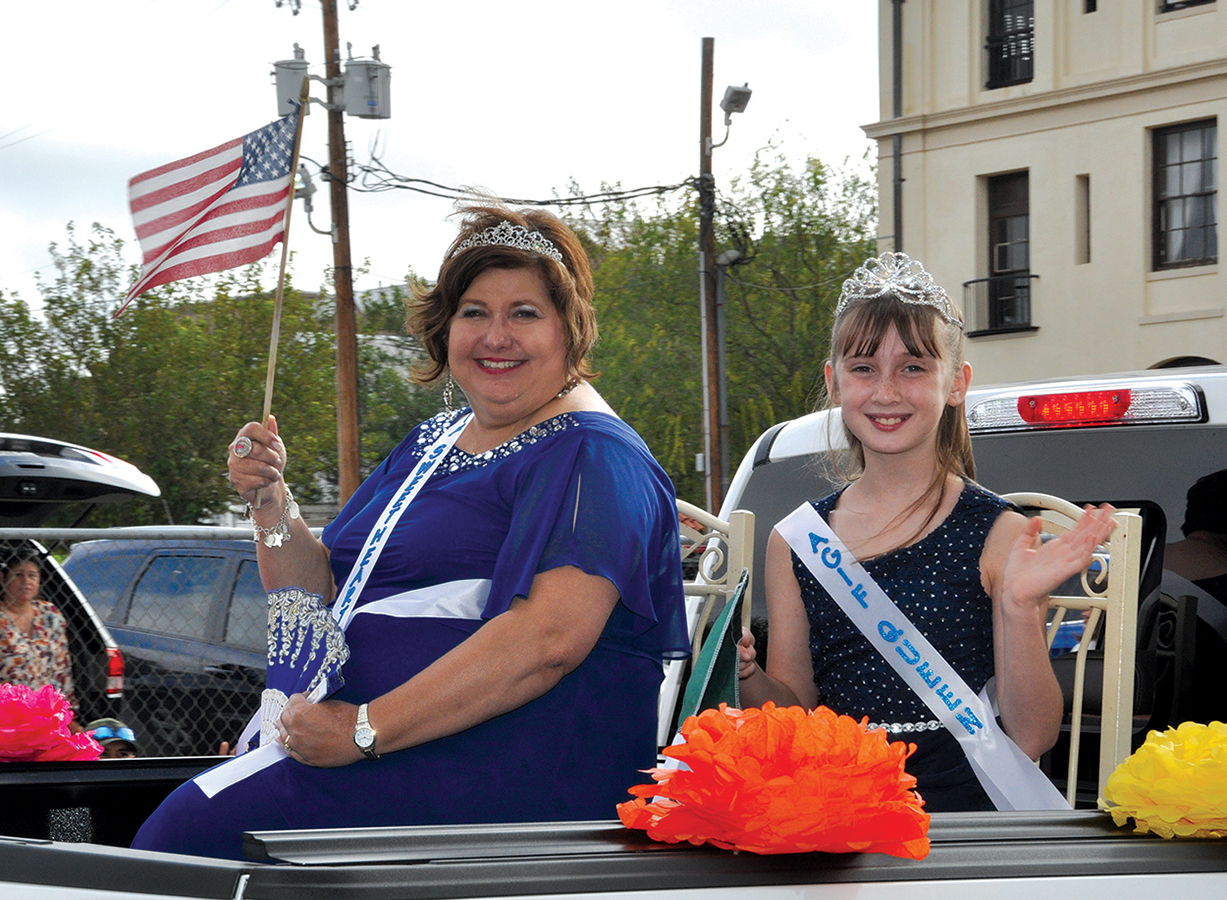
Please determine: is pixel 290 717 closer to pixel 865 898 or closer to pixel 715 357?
pixel 865 898

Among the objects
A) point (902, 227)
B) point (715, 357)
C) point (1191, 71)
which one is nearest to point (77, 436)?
point (715, 357)

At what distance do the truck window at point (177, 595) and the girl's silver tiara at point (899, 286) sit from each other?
213 inches

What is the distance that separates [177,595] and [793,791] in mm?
6748

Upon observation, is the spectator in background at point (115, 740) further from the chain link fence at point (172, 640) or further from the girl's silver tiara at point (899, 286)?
the girl's silver tiara at point (899, 286)

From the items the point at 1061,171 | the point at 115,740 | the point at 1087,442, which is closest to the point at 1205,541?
the point at 1087,442

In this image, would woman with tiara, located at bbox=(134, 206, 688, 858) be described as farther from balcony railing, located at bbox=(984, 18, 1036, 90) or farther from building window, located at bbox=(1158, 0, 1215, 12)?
balcony railing, located at bbox=(984, 18, 1036, 90)

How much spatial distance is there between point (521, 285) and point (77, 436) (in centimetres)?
3511

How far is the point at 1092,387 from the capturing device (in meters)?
3.38

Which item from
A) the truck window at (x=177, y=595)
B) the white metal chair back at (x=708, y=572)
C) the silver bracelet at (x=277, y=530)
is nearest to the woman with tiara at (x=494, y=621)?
the silver bracelet at (x=277, y=530)

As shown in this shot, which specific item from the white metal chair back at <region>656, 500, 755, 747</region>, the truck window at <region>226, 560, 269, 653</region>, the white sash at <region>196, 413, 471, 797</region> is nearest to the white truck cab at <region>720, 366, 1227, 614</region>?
the white metal chair back at <region>656, 500, 755, 747</region>

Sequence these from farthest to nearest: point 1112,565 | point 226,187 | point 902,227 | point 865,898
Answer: point 902,227, point 226,187, point 1112,565, point 865,898

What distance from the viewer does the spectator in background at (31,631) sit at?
6.39 metres

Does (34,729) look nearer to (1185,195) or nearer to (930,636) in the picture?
(930,636)

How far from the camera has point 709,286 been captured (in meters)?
22.6
